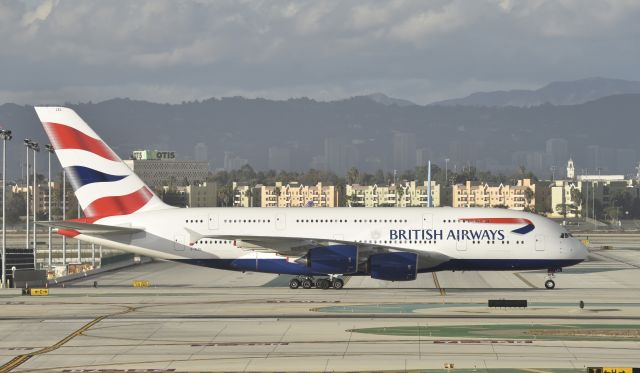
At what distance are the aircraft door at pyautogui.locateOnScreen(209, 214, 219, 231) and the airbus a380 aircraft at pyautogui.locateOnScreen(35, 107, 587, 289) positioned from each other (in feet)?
0.18

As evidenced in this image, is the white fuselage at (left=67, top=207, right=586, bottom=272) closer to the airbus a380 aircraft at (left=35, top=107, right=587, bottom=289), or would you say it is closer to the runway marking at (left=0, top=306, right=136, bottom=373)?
the airbus a380 aircraft at (left=35, top=107, right=587, bottom=289)

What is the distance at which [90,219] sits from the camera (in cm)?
6625

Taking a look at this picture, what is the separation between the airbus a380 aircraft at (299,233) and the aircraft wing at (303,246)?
55 mm

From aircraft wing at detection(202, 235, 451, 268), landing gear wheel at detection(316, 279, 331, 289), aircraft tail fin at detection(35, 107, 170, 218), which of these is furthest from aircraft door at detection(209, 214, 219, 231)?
landing gear wheel at detection(316, 279, 331, 289)

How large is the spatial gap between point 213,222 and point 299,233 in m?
4.95

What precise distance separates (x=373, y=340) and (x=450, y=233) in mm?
24887

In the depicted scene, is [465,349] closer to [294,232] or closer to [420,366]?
[420,366]

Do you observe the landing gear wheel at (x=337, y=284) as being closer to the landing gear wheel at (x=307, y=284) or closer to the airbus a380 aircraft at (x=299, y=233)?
the airbus a380 aircraft at (x=299, y=233)

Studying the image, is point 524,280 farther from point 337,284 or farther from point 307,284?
point 307,284

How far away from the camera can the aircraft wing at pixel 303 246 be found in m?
63.5

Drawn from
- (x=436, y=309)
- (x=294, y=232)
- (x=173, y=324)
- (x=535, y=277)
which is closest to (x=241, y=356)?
(x=173, y=324)

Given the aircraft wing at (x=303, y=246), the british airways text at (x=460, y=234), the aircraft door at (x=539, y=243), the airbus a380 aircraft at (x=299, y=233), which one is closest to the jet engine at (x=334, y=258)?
the airbus a380 aircraft at (x=299, y=233)

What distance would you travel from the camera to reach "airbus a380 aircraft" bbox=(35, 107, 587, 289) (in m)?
64.1

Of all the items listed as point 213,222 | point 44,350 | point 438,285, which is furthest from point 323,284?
point 44,350
